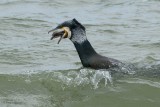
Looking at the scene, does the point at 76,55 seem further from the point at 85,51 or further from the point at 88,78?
the point at 88,78

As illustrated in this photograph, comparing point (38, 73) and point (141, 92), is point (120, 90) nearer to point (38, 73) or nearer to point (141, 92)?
point (141, 92)

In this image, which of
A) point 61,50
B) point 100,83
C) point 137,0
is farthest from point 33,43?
point 137,0

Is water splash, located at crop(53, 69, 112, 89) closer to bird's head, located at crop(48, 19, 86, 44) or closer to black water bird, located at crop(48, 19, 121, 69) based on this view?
black water bird, located at crop(48, 19, 121, 69)

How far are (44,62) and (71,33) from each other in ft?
6.35

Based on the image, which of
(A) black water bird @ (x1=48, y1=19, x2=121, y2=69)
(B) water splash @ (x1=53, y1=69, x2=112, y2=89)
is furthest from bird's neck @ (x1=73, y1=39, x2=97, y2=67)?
(B) water splash @ (x1=53, y1=69, x2=112, y2=89)

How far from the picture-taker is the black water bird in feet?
28.2

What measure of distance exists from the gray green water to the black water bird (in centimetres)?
16

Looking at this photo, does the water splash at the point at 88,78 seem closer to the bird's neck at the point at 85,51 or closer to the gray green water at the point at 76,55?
the gray green water at the point at 76,55

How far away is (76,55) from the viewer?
11.3 metres

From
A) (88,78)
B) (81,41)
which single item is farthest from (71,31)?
(88,78)

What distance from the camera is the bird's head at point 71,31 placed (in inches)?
338

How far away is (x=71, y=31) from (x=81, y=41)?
25cm

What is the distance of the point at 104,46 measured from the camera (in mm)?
12070

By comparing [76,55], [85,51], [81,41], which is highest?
[81,41]
